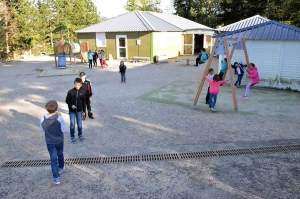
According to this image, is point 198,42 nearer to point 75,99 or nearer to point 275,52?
point 275,52

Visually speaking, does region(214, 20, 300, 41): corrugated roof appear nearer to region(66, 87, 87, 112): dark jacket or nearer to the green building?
region(66, 87, 87, 112): dark jacket

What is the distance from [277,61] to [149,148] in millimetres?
8556

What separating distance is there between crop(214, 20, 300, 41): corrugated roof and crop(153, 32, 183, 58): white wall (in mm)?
11694

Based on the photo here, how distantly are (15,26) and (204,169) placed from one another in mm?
30540

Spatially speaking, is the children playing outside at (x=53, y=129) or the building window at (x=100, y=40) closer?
the children playing outside at (x=53, y=129)

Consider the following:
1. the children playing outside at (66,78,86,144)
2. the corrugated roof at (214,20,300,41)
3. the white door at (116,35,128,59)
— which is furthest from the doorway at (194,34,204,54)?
the children playing outside at (66,78,86,144)

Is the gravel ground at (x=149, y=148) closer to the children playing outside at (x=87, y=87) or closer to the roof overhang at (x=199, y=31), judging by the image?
the children playing outside at (x=87, y=87)

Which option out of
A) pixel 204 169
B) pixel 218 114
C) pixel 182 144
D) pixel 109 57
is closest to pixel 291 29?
pixel 218 114

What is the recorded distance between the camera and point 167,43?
25281 mm

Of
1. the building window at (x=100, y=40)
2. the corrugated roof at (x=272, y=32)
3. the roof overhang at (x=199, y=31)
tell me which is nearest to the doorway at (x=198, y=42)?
the roof overhang at (x=199, y=31)

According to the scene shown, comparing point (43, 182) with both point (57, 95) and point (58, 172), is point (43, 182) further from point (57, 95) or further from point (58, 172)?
point (57, 95)

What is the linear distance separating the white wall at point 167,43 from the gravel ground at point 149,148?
13420 millimetres

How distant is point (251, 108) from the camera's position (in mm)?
9109

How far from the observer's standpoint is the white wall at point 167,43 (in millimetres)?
23414
